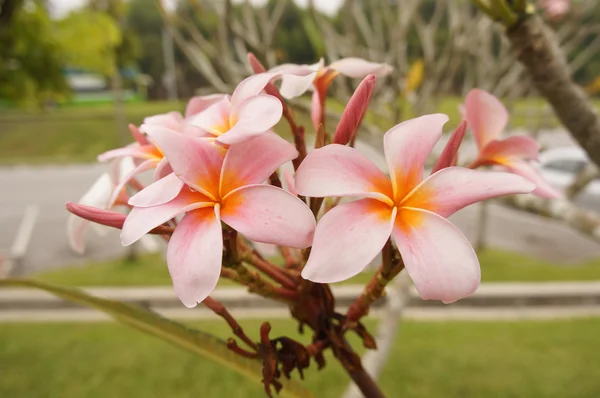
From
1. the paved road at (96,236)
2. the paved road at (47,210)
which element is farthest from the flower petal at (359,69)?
the paved road at (96,236)

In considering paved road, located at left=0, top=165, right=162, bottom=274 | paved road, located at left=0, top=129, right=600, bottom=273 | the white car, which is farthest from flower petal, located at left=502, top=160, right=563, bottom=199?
the white car

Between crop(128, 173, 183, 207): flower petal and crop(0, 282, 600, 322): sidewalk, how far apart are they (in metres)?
2.84

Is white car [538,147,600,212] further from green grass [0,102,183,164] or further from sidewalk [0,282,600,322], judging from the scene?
green grass [0,102,183,164]

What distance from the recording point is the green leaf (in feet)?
1.54

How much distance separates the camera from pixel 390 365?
2.62 meters

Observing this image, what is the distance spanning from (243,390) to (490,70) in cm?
187

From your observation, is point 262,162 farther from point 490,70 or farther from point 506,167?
point 490,70

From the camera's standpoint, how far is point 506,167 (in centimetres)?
45

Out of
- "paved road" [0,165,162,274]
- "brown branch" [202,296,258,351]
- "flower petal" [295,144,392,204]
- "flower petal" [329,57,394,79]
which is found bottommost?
"paved road" [0,165,162,274]

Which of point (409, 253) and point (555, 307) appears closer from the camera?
point (409, 253)

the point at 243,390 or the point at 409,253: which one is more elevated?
the point at 409,253

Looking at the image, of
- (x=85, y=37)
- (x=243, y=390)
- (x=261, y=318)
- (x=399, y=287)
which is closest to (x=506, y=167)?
(x=399, y=287)

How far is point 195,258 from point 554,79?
505 millimetres

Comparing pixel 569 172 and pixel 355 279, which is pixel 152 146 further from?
pixel 569 172
